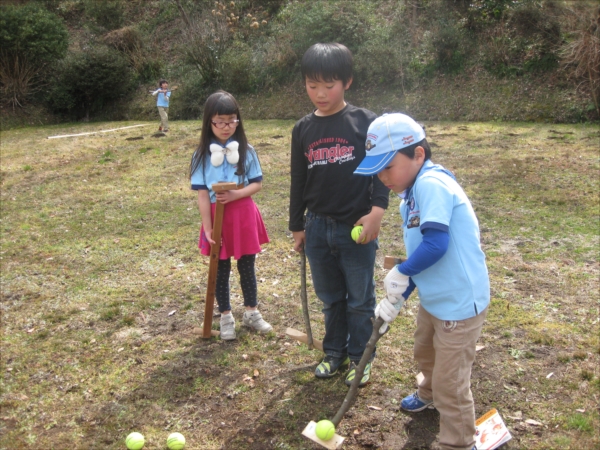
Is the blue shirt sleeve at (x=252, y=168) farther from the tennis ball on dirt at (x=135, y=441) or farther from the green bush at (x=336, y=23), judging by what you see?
the green bush at (x=336, y=23)

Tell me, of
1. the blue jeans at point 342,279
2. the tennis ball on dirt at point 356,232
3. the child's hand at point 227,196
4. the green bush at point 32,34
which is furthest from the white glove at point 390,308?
the green bush at point 32,34

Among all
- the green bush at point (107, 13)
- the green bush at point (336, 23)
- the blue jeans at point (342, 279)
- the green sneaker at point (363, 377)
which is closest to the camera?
the blue jeans at point (342, 279)

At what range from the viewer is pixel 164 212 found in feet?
22.8

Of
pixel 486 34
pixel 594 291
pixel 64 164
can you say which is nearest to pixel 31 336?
pixel 594 291

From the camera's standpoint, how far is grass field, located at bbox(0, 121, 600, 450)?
9.92 feet

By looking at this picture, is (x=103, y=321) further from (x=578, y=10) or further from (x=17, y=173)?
(x=578, y=10)

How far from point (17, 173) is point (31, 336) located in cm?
626

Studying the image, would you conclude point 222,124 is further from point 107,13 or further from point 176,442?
point 107,13

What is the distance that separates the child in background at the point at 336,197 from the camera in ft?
9.41

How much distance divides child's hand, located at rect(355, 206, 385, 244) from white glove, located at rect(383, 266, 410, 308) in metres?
0.44

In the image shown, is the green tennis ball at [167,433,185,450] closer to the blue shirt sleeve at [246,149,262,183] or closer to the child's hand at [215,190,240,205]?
the child's hand at [215,190,240,205]

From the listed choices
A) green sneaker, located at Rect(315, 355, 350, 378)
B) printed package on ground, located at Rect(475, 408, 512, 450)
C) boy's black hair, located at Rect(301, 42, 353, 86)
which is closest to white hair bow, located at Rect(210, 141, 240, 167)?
boy's black hair, located at Rect(301, 42, 353, 86)

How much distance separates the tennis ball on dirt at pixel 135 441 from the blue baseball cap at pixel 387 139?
1891 mm

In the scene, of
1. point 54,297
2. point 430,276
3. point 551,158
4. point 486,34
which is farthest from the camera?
point 486,34
